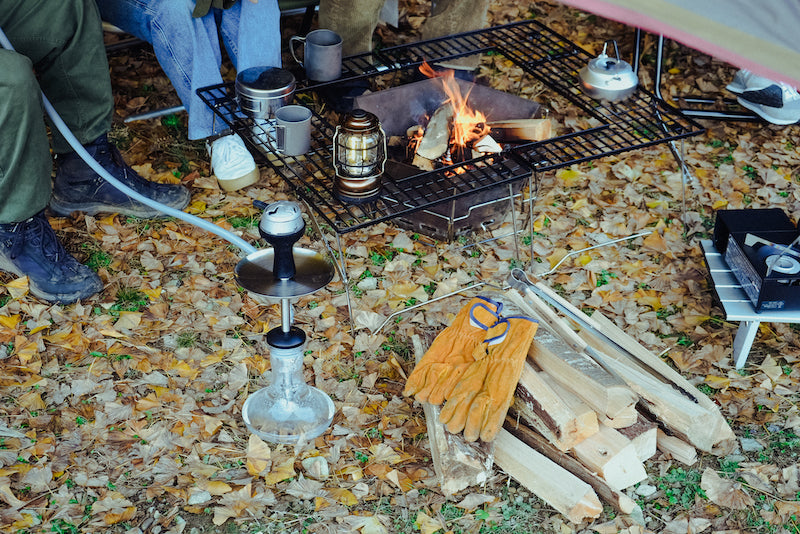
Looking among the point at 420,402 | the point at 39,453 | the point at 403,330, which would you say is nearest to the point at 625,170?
the point at 403,330

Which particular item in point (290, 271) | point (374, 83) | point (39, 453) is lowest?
point (39, 453)

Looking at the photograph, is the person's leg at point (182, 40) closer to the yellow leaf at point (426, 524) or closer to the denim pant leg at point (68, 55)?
the denim pant leg at point (68, 55)

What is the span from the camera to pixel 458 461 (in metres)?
2.67

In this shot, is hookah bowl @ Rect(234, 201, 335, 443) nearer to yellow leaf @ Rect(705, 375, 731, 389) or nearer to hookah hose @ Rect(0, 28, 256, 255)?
hookah hose @ Rect(0, 28, 256, 255)

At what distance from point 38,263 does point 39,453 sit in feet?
2.88

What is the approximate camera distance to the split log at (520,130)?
3629 mm

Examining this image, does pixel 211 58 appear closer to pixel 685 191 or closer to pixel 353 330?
pixel 353 330

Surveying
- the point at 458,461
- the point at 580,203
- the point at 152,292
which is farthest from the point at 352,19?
the point at 458,461

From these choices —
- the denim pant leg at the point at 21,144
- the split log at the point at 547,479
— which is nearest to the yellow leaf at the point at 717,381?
the split log at the point at 547,479

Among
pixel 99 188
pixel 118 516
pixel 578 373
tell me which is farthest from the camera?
pixel 99 188

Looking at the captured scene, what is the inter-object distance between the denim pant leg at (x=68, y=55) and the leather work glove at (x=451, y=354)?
1.82m

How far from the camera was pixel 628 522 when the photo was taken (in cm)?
266

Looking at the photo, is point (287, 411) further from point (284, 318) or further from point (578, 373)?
point (578, 373)

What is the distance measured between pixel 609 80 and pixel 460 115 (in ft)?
2.21
